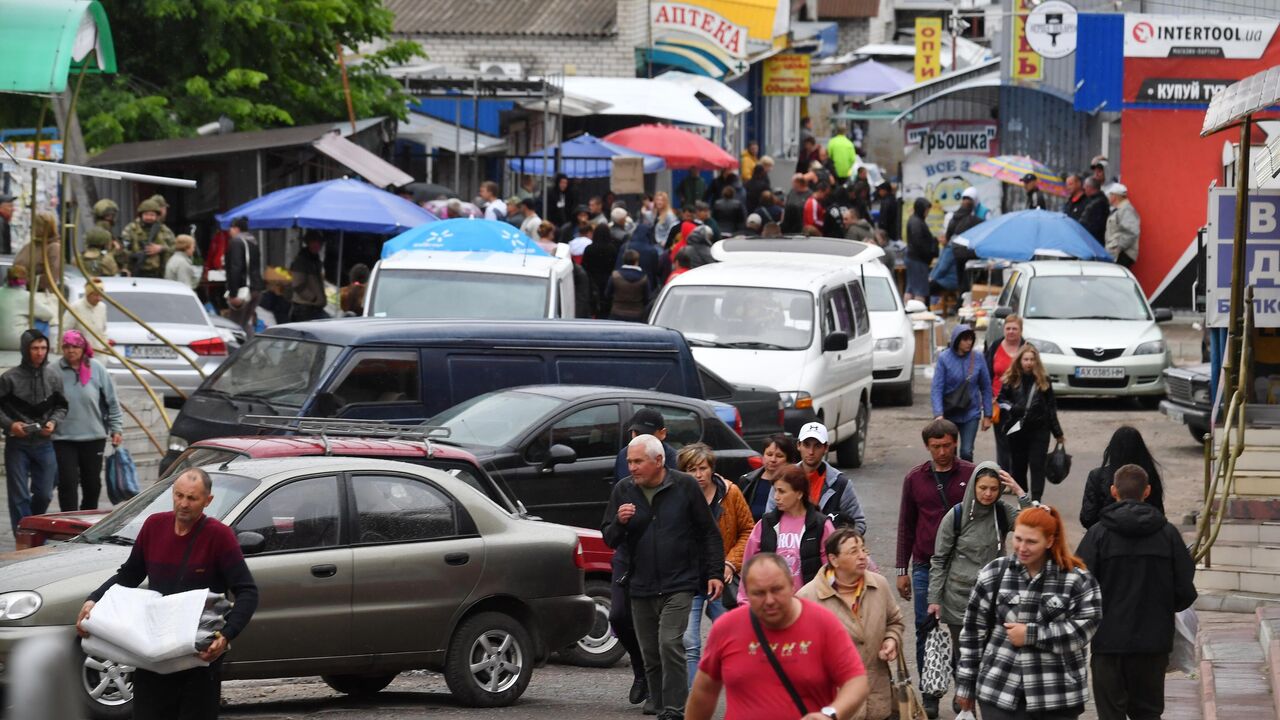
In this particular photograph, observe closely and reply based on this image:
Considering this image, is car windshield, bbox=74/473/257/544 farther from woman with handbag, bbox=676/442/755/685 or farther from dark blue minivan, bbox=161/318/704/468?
dark blue minivan, bbox=161/318/704/468

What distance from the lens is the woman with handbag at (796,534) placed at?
9.15m

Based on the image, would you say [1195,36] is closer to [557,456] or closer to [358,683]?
[557,456]

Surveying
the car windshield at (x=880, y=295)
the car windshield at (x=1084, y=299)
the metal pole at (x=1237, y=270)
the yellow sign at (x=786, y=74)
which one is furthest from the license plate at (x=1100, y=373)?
the yellow sign at (x=786, y=74)

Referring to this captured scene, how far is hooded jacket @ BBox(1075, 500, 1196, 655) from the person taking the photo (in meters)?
8.49

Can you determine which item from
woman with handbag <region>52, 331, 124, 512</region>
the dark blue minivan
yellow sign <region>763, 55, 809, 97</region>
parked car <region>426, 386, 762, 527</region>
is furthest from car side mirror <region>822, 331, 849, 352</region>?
yellow sign <region>763, 55, 809, 97</region>

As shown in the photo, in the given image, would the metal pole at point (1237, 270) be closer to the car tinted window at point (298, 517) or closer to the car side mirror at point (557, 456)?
the car side mirror at point (557, 456)

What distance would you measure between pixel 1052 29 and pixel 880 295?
1105cm

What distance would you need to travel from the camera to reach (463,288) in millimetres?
17141

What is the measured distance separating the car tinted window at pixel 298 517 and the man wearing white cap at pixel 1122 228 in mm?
20084

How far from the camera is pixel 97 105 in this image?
2848 centimetres

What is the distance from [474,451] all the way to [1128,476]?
16.3 ft

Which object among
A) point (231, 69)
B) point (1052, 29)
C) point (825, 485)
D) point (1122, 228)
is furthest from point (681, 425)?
point (1052, 29)

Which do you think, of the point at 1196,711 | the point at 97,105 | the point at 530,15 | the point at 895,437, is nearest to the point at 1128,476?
the point at 1196,711

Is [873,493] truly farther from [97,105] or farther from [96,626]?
[97,105]
